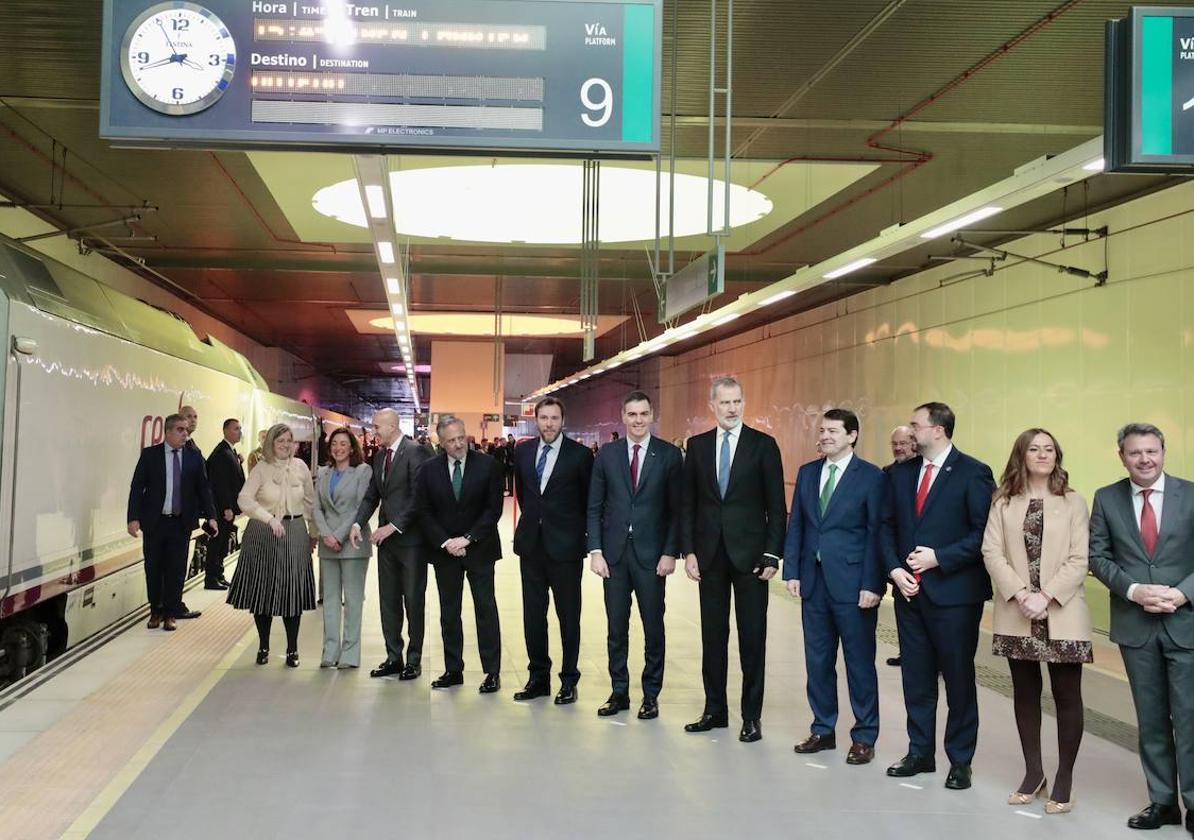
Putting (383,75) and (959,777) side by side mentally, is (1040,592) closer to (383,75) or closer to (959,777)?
(959,777)

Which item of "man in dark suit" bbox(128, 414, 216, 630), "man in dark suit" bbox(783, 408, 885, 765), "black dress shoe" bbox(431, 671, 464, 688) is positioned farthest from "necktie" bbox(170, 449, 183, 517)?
"man in dark suit" bbox(783, 408, 885, 765)

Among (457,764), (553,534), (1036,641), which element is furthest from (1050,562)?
(553,534)

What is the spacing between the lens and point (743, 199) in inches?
511

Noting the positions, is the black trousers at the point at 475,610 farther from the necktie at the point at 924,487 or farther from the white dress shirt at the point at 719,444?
the necktie at the point at 924,487

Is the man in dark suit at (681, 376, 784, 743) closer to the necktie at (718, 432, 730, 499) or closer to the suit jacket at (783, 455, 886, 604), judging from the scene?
the necktie at (718, 432, 730, 499)

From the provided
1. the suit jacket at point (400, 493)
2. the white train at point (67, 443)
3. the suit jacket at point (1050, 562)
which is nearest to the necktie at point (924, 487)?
the suit jacket at point (1050, 562)

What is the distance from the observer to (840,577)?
201 inches

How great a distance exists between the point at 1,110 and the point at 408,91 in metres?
7.04

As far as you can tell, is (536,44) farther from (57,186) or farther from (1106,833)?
(57,186)

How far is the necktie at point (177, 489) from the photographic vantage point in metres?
8.38

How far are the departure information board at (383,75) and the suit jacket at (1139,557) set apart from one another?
2.33 meters

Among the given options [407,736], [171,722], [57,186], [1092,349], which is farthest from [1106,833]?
[57,186]

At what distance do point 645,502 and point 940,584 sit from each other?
5.50ft

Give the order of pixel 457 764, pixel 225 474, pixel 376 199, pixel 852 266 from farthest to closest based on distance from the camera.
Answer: pixel 225 474 → pixel 852 266 → pixel 376 199 → pixel 457 764
